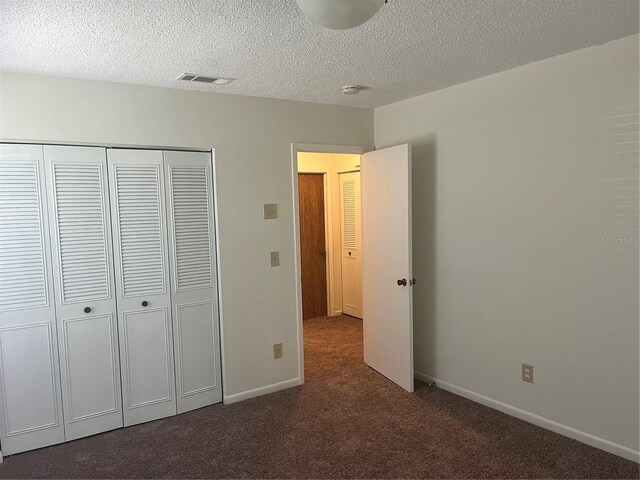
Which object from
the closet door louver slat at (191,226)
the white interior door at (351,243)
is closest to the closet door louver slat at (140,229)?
the closet door louver slat at (191,226)

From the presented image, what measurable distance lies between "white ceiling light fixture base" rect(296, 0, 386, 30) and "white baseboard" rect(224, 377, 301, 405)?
9.18 feet

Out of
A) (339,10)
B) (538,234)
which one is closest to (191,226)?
(339,10)

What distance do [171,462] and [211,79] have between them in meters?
2.35

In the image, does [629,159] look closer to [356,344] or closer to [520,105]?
[520,105]

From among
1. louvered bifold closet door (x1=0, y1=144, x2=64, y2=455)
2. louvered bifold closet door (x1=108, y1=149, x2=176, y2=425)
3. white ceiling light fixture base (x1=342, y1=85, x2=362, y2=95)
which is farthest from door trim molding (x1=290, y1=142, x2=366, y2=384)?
louvered bifold closet door (x1=0, y1=144, x2=64, y2=455)

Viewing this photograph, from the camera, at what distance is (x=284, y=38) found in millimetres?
2252

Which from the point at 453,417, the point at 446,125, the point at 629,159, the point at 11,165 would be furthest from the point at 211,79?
the point at 453,417

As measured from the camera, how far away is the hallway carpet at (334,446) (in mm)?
2570

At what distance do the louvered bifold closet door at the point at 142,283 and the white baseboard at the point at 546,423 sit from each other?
6.85ft

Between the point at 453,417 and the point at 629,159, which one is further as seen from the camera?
the point at 453,417

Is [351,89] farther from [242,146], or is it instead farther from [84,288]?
[84,288]

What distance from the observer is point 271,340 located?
368cm

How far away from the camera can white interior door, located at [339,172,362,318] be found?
5621 millimetres

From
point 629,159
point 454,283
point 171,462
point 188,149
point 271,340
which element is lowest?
point 171,462
